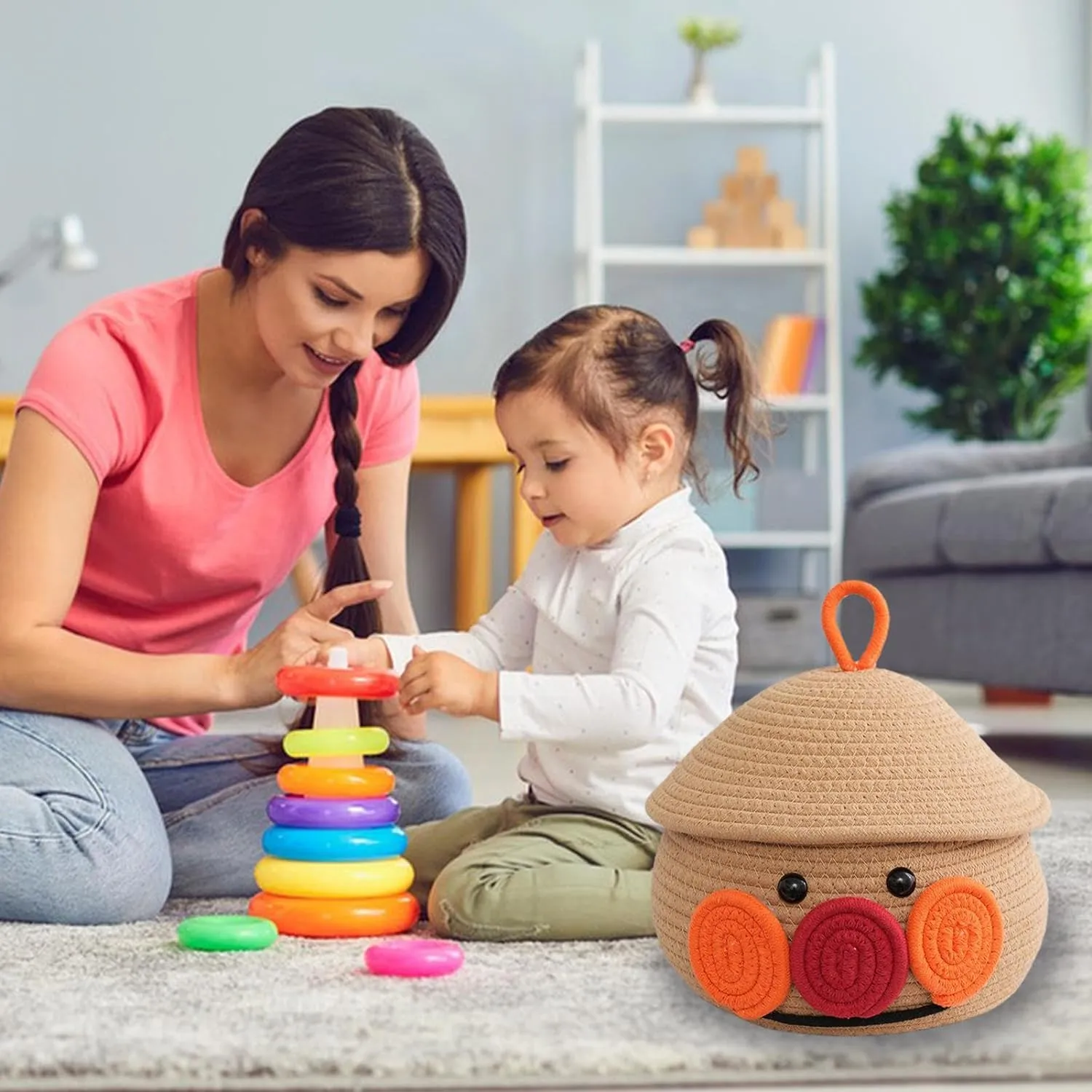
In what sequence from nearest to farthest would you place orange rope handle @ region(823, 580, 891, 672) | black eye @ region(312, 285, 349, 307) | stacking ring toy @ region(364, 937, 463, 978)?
orange rope handle @ region(823, 580, 891, 672) → stacking ring toy @ region(364, 937, 463, 978) → black eye @ region(312, 285, 349, 307)

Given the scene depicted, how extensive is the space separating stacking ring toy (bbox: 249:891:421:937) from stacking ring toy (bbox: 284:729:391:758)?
0.12 m

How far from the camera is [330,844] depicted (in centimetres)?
136

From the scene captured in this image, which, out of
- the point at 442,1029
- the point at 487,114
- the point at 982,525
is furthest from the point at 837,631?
the point at 487,114

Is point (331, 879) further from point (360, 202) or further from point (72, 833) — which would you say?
point (360, 202)

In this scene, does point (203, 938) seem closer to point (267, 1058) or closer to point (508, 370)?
point (267, 1058)

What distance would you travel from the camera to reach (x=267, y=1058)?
92 centimetres

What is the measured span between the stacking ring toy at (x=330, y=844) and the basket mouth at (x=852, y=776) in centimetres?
40

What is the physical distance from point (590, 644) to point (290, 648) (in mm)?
264

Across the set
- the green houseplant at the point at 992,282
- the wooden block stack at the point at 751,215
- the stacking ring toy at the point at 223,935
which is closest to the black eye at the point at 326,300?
the stacking ring toy at the point at 223,935

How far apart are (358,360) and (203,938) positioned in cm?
54

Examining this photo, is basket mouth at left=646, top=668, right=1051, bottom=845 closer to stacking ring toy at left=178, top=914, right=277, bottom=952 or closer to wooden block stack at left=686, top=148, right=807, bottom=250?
stacking ring toy at left=178, top=914, right=277, bottom=952

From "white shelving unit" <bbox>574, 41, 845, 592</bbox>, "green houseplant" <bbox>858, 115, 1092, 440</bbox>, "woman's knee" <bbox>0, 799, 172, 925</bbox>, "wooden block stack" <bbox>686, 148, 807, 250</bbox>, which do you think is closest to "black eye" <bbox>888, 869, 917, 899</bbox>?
"woman's knee" <bbox>0, 799, 172, 925</bbox>

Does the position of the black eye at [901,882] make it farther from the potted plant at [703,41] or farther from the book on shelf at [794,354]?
the potted plant at [703,41]

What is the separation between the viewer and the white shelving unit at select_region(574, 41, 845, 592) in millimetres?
4422
